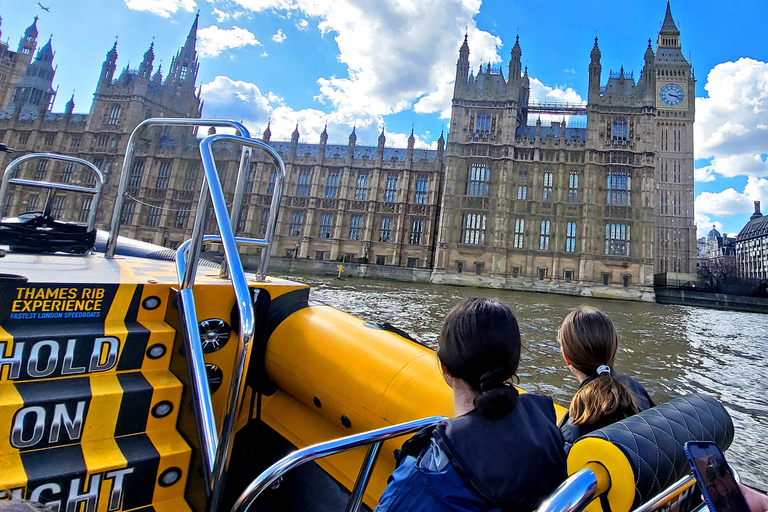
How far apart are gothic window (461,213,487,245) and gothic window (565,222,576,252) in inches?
278

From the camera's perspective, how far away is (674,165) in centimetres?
5544

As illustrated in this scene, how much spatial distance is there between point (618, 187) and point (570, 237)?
6001 millimetres

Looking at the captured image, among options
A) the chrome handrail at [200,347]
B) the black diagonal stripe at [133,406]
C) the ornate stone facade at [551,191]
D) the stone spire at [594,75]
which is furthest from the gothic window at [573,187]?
the black diagonal stripe at [133,406]

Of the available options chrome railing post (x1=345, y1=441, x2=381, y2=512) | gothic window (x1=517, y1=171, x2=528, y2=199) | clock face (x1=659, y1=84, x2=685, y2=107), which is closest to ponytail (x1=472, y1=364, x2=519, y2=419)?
chrome railing post (x1=345, y1=441, x2=381, y2=512)

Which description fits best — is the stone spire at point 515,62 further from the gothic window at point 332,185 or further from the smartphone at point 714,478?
the smartphone at point 714,478

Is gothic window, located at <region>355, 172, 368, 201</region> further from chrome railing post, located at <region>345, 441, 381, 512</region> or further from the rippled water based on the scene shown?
chrome railing post, located at <region>345, 441, 381, 512</region>

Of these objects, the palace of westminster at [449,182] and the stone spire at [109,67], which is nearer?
the palace of westminster at [449,182]

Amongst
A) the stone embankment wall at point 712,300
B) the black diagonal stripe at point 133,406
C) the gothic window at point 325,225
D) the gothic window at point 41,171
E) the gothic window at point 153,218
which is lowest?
the black diagonal stripe at point 133,406

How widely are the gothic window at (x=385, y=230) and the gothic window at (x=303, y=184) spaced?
9.17 m

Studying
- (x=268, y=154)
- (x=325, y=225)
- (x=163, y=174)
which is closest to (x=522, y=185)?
(x=325, y=225)

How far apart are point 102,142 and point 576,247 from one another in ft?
168

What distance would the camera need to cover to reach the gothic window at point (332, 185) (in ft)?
129

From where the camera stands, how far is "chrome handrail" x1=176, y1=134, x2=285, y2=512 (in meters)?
1.27

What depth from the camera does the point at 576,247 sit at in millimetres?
31641
